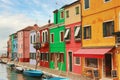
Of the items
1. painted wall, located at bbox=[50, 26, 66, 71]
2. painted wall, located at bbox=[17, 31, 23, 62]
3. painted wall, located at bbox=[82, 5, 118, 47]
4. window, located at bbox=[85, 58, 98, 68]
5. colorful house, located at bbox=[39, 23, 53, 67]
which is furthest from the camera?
painted wall, located at bbox=[17, 31, 23, 62]

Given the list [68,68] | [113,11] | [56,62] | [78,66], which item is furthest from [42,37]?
[113,11]

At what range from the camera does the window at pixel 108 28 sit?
2505 cm

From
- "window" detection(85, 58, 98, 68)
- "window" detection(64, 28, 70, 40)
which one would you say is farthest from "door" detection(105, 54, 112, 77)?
"window" detection(64, 28, 70, 40)

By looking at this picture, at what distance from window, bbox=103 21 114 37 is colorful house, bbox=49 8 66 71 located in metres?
11.5

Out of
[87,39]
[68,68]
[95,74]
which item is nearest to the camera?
[95,74]

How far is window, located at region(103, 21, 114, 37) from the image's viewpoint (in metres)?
25.0

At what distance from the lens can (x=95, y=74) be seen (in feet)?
87.1

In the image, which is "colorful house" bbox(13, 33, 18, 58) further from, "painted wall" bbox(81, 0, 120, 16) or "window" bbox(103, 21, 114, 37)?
"window" bbox(103, 21, 114, 37)

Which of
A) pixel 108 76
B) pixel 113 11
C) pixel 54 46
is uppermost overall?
pixel 113 11

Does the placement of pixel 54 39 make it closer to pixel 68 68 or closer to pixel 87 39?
pixel 68 68

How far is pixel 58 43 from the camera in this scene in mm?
38812

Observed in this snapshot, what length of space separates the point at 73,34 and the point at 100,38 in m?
7.36

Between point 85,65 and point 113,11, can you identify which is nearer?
point 113,11

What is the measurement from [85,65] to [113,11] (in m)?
7.72
